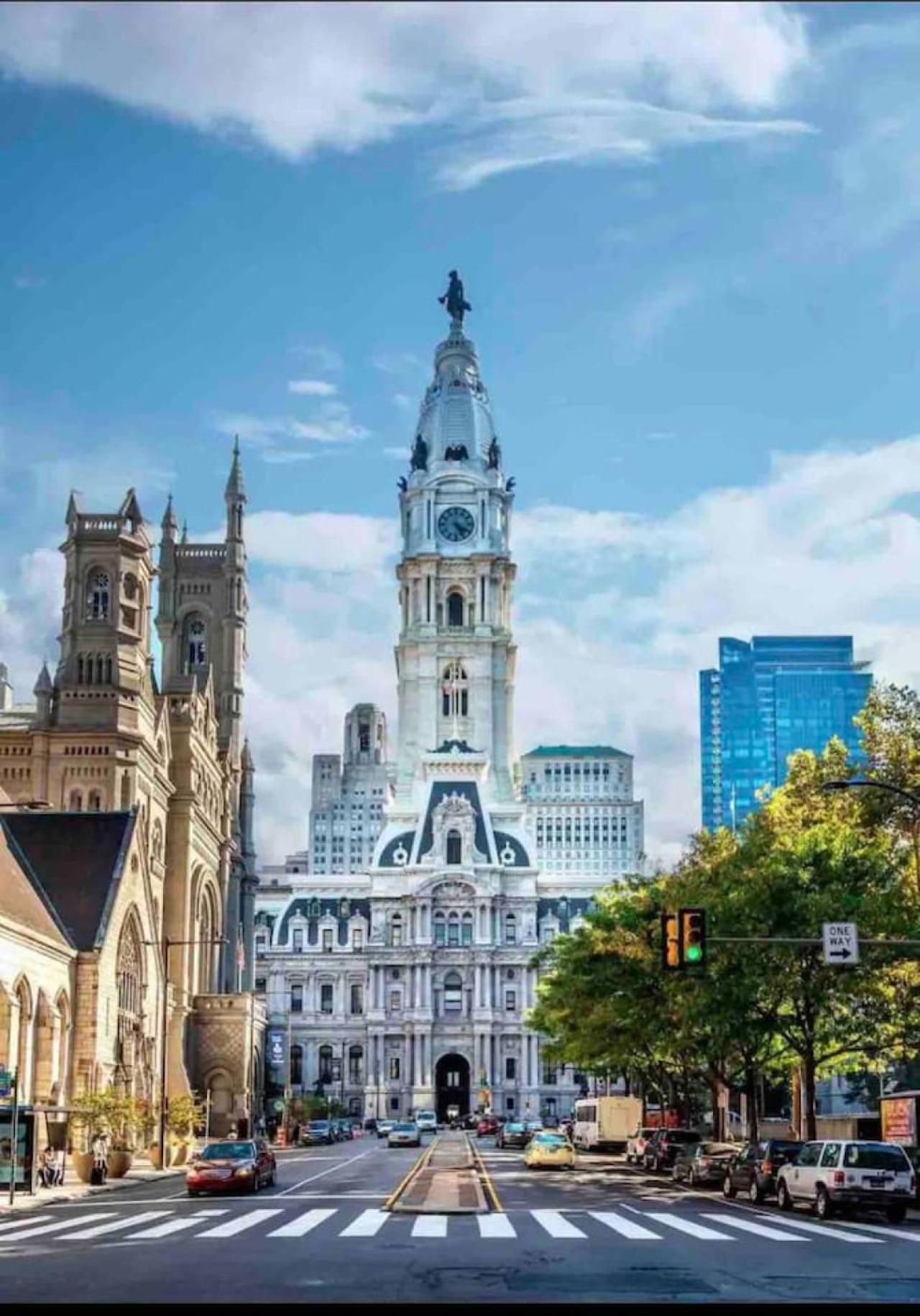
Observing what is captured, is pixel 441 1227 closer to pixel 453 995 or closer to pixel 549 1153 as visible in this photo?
pixel 549 1153

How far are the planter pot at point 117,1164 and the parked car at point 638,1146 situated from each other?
67.7 feet

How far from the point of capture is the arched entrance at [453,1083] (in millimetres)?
169500

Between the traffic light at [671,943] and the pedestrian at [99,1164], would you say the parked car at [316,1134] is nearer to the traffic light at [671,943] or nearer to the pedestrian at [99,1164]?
the pedestrian at [99,1164]

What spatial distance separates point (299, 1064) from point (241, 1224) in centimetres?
14280

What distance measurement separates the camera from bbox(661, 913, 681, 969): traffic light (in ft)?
112

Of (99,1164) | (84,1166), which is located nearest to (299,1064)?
(84,1166)

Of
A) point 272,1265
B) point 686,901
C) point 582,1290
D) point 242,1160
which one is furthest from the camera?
point 686,901

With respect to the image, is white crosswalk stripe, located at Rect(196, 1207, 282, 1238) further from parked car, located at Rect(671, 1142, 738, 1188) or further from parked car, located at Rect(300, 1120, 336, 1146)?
parked car, located at Rect(300, 1120, 336, 1146)

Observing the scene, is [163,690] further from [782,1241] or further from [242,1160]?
[782,1241]

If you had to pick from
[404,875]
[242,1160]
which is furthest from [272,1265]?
[404,875]

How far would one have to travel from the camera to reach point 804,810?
6844 centimetres

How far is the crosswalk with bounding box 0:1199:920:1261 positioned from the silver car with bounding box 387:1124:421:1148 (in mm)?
56752

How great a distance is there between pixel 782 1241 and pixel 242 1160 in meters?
21.9

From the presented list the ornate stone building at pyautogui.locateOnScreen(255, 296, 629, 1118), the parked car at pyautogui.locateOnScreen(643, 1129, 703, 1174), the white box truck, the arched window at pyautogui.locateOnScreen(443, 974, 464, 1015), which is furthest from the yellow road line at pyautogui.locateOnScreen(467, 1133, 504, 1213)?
the arched window at pyautogui.locateOnScreen(443, 974, 464, 1015)
